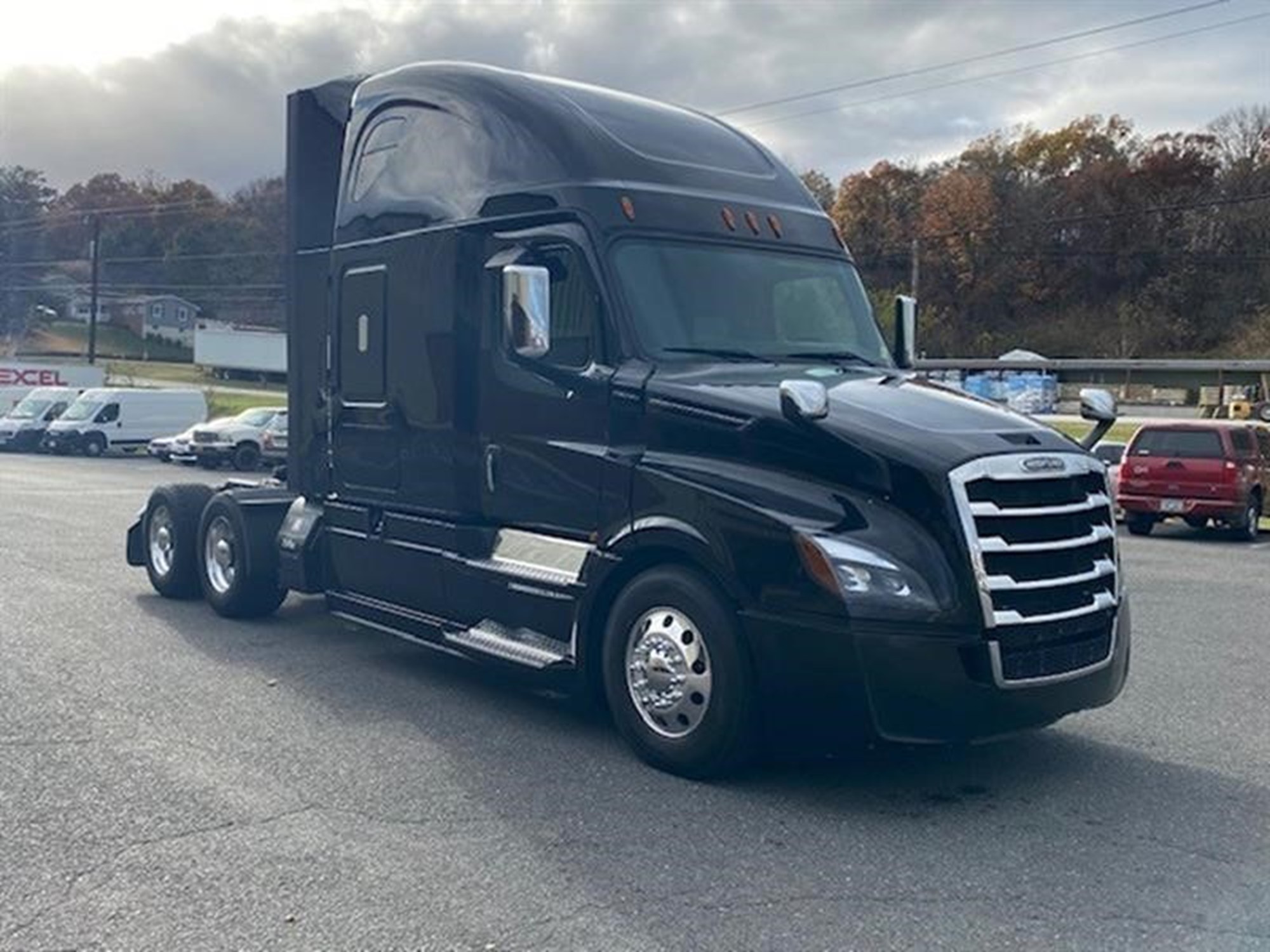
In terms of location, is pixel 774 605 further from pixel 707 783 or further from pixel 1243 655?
pixel 1243 655

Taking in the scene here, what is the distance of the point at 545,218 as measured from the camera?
279 inches

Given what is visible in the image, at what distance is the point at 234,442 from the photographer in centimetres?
3491

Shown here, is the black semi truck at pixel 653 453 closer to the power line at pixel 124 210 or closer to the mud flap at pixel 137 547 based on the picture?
the mud flap at pixel 137 547

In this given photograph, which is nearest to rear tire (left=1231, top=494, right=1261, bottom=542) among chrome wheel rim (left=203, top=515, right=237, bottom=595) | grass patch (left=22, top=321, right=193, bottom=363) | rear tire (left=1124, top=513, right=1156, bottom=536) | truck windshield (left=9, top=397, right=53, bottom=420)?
rear tire (left=1124, top=513, right=1156, bottom=536)

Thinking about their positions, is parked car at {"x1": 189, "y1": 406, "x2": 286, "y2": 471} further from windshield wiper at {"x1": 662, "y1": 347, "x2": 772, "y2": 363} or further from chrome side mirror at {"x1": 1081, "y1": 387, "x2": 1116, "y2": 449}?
chrome side mirror at {"x1": 1081, "y1": 387, "x2": 1116, "y2": 449}

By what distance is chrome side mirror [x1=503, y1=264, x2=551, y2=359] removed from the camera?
668cm

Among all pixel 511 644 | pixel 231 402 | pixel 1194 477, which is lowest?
pixel 511 644

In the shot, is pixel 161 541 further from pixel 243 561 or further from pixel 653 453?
pixel 653 453

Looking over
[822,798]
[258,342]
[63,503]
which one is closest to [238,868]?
[822,798]

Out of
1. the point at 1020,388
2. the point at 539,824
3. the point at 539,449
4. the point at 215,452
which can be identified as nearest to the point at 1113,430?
the point at 1020,388

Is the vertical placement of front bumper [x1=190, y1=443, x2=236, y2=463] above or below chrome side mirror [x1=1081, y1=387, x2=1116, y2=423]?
below

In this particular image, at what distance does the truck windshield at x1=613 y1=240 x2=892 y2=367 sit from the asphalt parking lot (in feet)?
6.81

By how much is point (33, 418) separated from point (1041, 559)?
44.9 meters

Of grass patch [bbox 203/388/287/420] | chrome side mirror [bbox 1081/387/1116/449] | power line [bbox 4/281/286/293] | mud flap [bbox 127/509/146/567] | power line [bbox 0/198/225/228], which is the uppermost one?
power line [bbox 0/198/225/228]
